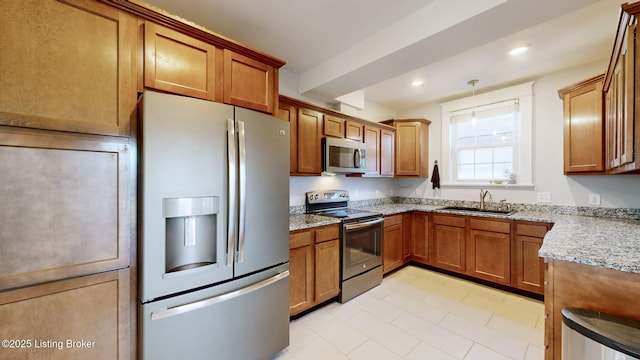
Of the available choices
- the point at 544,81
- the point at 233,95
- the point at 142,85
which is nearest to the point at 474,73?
the point at 544,81

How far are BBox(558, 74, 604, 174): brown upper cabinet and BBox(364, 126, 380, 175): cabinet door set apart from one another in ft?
6.87

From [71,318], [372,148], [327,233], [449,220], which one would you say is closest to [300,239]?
[327,233]

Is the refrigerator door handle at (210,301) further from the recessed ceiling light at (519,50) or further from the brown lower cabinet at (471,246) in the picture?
the recessed ceiling light at (519,50)

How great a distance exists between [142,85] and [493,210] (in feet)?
13.4

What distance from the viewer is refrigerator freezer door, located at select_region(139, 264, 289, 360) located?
1.30 meters

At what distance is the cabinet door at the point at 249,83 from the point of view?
172 centimetres

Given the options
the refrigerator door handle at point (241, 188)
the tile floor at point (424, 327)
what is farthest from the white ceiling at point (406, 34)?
the tile floor at point (424, 327)

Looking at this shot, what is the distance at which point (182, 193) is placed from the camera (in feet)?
4.43

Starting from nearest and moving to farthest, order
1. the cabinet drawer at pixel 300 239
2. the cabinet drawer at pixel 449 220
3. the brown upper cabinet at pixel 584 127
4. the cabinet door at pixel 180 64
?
1. the cabinet door at pixel 180 64
2. the cabinet drawer at pixel 300 239
3. the brown upper cabinet at pixel 584 127
4. the cabinet drawer at pixel 449 220

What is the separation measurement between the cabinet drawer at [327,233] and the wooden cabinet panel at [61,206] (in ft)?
4.93

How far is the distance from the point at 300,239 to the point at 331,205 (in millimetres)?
1147

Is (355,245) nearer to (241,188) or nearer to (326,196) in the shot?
(326,196)

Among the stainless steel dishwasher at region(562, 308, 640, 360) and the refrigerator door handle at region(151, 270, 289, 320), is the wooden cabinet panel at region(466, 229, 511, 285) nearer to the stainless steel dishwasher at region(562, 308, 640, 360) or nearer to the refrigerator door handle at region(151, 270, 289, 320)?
the stainless steel dishwasher at region(562, 308, 640, 360)

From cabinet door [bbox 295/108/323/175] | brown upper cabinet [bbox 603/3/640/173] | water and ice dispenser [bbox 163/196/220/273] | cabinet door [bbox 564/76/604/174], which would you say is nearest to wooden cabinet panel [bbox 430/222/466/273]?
cabinet door [bbox 564/76/604/174]
